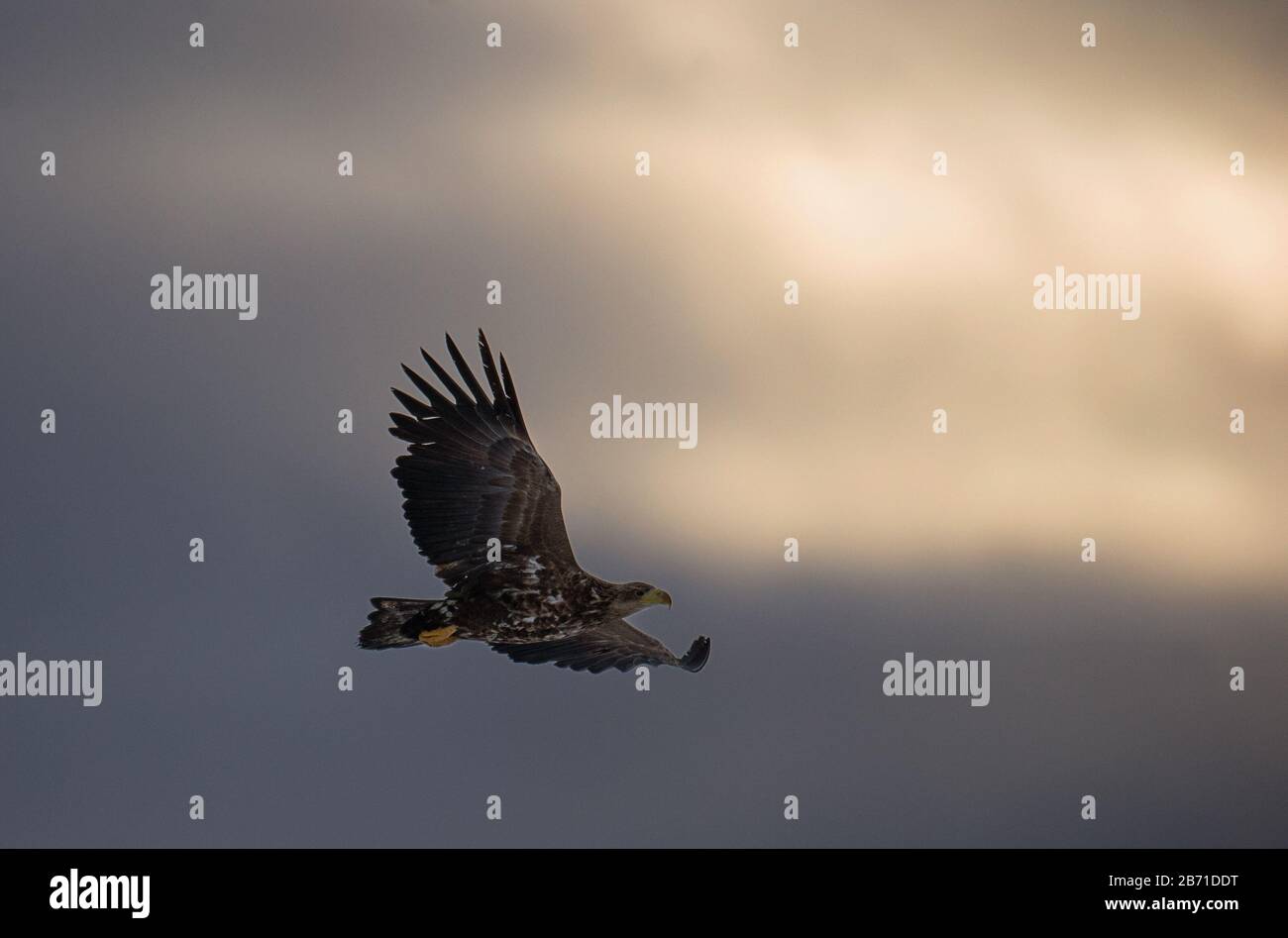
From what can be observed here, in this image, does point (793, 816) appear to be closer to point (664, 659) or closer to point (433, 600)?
point (664, 659)

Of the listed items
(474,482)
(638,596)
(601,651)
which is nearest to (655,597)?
(638,596)

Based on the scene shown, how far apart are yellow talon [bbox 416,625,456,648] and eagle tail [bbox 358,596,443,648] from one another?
0.04 metres

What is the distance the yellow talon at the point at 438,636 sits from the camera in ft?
37.8

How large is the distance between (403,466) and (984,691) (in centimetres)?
693

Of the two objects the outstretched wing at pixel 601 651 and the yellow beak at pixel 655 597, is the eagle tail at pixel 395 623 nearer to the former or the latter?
the outstretched wing at pixel 601 651

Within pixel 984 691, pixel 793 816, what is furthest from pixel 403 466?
pixel 984 691

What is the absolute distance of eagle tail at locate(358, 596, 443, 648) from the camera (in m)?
11.5

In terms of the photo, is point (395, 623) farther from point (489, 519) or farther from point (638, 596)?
point (638, 596)

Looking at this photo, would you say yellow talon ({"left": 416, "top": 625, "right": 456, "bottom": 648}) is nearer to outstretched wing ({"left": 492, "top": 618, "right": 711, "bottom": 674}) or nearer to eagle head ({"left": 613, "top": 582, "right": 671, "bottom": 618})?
outstretched wing ({"left": 492, "top": 618, "right": 711, "bottom": 674})

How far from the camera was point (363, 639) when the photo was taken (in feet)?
37.6

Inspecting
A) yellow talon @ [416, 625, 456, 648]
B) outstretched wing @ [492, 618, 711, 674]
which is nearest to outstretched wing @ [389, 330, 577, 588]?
yellow talon @ [416, 625, 456, 648]

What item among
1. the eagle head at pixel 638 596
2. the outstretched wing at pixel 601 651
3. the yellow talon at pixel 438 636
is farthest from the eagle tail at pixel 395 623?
the eagle head at pixel 638 596

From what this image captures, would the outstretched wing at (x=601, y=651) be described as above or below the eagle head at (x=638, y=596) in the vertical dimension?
below

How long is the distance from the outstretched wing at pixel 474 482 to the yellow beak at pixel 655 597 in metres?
0.60
